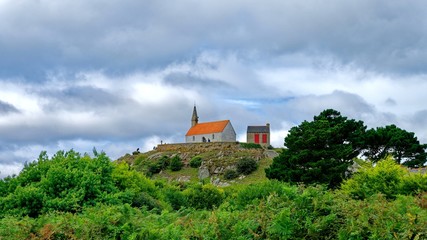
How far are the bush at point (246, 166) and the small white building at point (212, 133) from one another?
28.7 meters

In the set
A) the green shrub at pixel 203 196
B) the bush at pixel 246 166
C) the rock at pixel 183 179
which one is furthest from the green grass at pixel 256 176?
the green shrub at pixel 203 196

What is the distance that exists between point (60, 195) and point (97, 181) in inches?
48.7

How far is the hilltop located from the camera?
67812 millimetres

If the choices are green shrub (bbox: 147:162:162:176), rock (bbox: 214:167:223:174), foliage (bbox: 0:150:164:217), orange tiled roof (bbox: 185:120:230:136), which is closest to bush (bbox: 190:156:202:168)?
rock (bbox: 214:167:223:174)

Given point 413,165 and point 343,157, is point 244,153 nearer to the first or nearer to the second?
point 413,165

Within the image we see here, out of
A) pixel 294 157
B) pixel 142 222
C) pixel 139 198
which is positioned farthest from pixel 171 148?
pixel 142 222

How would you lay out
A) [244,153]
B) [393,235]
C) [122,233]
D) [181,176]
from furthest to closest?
[244,153] < [181,176] < [122,233] < [393,235]

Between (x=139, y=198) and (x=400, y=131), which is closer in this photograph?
(x=139, y=198)

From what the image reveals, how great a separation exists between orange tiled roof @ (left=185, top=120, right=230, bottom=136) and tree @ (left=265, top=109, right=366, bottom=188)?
176 feet

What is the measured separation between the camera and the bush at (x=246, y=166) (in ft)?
221

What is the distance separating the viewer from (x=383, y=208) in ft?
21.2

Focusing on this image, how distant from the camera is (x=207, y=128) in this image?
332 ft

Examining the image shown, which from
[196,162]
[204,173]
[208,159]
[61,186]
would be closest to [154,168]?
[196,162]

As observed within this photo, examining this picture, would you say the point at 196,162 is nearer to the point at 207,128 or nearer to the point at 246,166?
the point at 246,166
